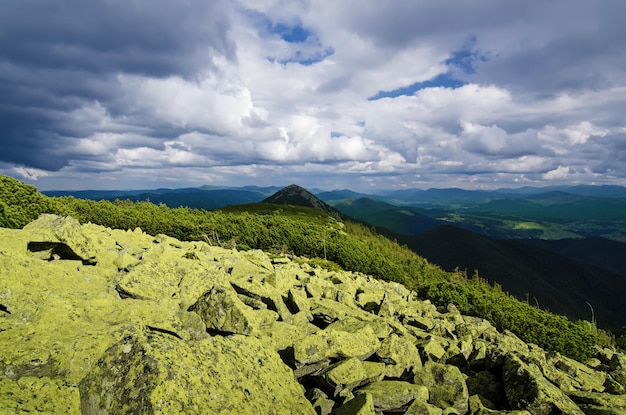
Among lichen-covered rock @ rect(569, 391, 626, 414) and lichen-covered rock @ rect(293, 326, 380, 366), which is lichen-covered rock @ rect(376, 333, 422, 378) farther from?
Answer: lichen-covered rock @ rect(569, 391, 626, 414)

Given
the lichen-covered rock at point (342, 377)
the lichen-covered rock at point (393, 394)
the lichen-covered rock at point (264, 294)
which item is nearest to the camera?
the lichen-covered rock at point (393, 394)

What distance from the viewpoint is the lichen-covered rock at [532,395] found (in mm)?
11086

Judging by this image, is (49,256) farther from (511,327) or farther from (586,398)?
(511,327)

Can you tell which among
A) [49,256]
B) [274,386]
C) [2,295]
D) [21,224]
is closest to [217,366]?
[274,386]

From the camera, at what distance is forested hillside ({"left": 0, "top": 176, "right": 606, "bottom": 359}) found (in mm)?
32000

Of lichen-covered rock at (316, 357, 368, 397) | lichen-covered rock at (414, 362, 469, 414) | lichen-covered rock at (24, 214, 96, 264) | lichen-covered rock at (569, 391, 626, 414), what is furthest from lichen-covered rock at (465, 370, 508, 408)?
lichen-covered rock at (24, 214, 96, 264)

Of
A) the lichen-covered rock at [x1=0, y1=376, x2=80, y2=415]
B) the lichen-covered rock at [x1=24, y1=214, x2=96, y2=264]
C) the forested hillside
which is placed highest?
the lichen-covered rock at [x1=24, y1=214, x2=96, y2=264]

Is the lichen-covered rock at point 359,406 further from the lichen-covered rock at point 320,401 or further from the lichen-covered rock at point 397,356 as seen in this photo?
the lichen-covered rock at point 397,356

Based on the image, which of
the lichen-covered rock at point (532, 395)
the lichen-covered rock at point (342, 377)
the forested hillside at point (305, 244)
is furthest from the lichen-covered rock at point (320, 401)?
the forested hillside at point (305, 244)

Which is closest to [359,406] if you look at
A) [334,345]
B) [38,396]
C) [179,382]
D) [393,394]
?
A: [393,394]

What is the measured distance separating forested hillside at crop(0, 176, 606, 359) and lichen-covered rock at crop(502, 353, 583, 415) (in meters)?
33.8

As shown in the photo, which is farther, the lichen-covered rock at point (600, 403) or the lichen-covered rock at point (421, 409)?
the lichen-covered rock at point (600, 403)

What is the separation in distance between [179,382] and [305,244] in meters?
83.1

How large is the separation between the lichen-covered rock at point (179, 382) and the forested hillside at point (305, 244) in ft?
85.3
